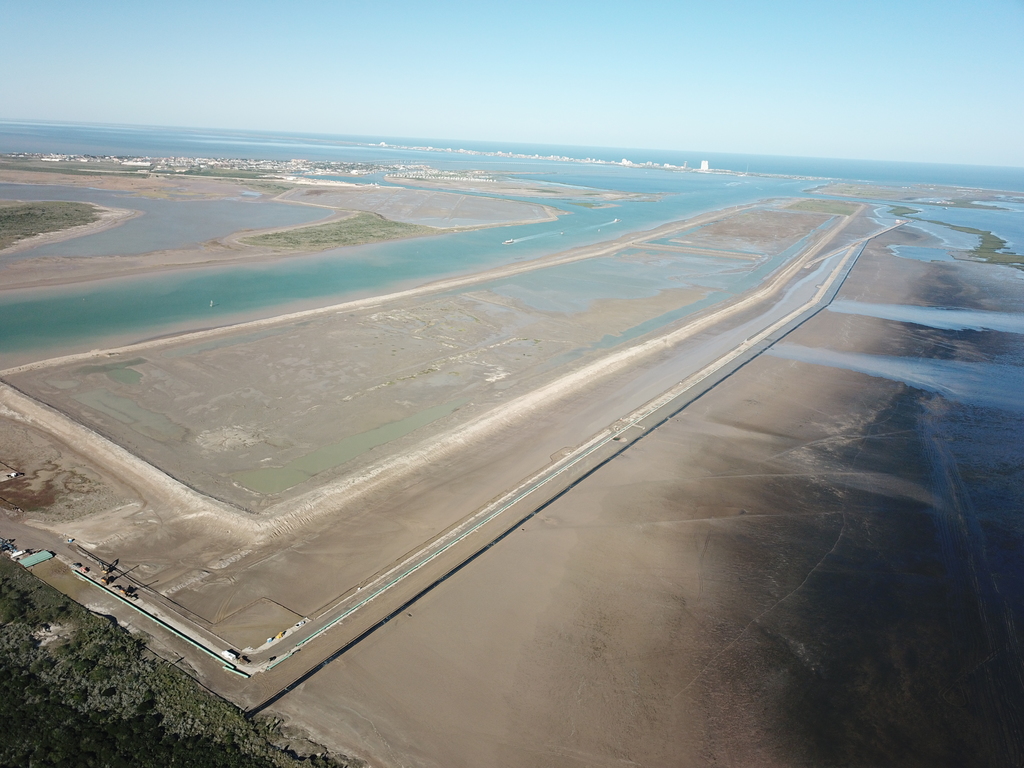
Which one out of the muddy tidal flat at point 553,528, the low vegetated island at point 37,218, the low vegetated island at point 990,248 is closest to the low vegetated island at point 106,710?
the muddy tidal flat at point 553,528

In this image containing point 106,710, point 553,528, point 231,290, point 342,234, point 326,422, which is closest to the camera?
point 106,710

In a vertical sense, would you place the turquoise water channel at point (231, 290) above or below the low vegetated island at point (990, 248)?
below

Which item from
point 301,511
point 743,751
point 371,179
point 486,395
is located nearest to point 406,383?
point 486,395

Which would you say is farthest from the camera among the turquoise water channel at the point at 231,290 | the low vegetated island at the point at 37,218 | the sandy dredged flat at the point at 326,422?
the low vegetated island at the point at 37,218

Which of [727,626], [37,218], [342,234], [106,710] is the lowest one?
[727,626]

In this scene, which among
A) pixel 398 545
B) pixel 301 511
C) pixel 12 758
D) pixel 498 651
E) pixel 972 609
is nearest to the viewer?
pixel 12 758

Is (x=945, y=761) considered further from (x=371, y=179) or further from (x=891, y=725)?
(x=371, y=179)

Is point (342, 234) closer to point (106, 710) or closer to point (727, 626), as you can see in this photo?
point (106, 710)

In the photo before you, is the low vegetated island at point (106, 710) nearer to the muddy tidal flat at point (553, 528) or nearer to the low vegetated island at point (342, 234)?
the muddy tidal flat at point (553, 528)

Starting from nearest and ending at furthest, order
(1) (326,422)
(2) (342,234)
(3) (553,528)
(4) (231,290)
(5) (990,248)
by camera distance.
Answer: (3) (553,528)
(1) (326,422)
(4) (231,290)
(2) (342,234)
(5) (990,248)

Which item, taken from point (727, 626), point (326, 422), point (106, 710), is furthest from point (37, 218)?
point (727, 626)

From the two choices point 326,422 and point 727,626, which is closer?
point 727,626
